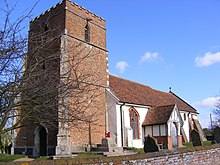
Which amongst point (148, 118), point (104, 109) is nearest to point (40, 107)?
point (104, 109)

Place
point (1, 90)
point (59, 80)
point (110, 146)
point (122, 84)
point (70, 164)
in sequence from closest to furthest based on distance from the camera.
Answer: point (70, 164) < point (1, 90) < point (59, 80) < point (110, 146) < point (122, 84)

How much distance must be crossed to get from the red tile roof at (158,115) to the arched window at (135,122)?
Answer: 36.8 inches

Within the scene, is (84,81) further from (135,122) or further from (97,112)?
(135,122)

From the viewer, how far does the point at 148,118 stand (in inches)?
1022

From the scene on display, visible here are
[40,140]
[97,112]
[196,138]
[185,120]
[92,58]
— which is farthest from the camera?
[185,120]

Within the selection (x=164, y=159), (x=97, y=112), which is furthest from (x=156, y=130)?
(x=164, y=159)

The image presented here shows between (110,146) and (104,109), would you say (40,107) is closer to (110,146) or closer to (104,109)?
(110,146)

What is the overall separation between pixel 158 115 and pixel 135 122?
266 centimetres

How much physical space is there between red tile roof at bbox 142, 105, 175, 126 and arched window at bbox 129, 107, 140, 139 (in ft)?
3.07

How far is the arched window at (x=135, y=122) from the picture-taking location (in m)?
24.2

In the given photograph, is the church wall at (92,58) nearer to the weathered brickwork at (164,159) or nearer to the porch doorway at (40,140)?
the porch doorway at (40,140)

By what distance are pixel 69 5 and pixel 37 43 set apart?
14811 mm

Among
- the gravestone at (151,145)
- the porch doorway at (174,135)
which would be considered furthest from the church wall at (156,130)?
the gravestone at (151,145)

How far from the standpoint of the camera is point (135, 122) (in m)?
24.9
